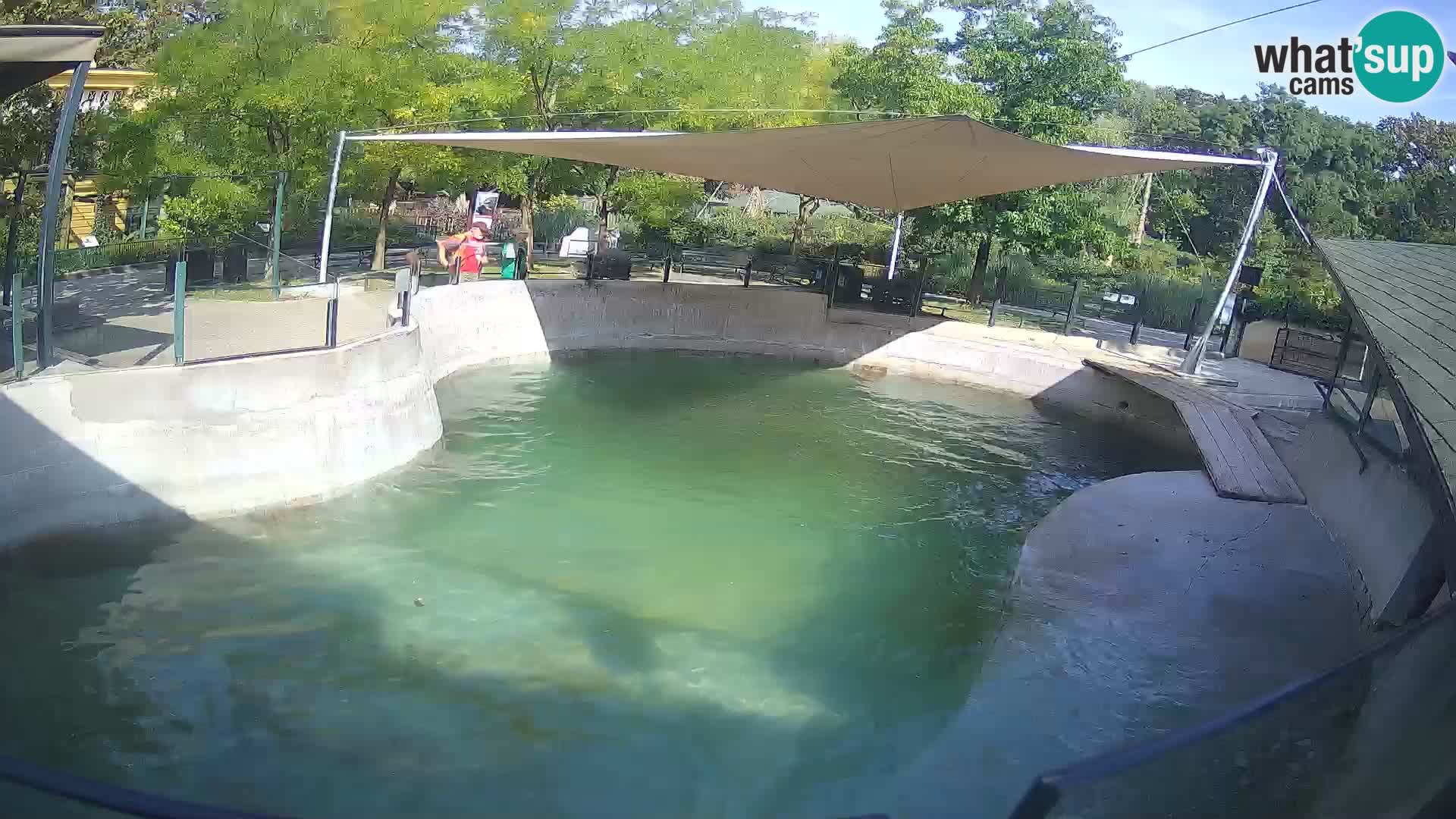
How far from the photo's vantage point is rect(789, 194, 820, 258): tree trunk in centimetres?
2819

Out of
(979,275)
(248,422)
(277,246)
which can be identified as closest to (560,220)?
(979,275)

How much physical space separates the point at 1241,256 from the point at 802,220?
1347cm

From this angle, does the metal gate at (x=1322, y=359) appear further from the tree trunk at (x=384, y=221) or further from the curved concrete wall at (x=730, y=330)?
the tree trunk at (x=384, y=221)

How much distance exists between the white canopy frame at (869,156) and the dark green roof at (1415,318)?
301cm

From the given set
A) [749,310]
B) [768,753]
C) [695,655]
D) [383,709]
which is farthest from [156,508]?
[749,310]

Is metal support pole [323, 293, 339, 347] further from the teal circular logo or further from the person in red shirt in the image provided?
the teal circular logo

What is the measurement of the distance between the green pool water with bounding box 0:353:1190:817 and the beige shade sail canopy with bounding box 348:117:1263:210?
3640 mm

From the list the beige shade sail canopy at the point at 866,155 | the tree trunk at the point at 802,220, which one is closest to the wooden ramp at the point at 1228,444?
the beige shade sail canopy at the point at 866,155

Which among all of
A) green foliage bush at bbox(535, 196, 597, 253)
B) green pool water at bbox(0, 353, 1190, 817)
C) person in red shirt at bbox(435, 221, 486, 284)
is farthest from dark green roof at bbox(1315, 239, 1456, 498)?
green foliage bush at bbox(535, 196, 597, 253)

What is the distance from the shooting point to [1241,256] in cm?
1653

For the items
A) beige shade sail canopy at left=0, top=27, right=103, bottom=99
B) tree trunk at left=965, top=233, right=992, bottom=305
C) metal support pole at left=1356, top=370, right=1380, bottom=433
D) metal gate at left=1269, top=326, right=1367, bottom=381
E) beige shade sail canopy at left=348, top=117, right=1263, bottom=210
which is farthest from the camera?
tree trunk at left=965, top=233, right=992, bottom=305

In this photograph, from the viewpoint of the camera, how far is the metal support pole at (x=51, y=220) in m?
8.18

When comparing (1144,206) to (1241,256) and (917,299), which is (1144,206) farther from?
(1241,256)

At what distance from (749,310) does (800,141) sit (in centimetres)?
678
